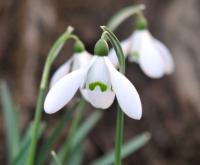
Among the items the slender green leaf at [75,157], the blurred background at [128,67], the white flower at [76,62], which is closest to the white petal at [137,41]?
the white flower at [76,62]

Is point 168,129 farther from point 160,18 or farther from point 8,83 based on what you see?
point 8,83

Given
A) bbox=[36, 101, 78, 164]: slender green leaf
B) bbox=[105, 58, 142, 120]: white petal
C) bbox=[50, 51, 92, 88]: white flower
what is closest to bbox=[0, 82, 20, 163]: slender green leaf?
bbox=[36, 101, 78, 164]: slender green leaf

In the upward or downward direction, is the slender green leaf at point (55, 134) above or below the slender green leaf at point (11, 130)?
below

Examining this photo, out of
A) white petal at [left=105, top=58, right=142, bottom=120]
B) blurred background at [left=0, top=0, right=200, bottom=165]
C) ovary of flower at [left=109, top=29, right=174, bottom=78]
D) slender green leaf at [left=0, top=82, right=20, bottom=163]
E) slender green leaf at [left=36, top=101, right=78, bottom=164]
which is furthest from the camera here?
blurred background at [left=0, top=0, right=200, bottom=165]

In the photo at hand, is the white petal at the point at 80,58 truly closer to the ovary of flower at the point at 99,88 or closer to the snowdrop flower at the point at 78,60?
the snowdrop flower at the point at 78,60

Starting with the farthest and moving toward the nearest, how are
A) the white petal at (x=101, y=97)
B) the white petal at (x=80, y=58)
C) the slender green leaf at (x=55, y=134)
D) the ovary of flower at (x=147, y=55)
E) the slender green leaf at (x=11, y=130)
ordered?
the slender green leaf at (x=11, y=130)
the slender green leaf at (x=55, y=134)
the ovary of flower at (x=147, y=55)
the white petal at (x=80, y=58)
the white petal at (x=101, y=97)

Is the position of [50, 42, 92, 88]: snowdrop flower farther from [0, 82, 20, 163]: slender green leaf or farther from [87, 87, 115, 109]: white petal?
[0, 82, 20, 163]: slender green leaf

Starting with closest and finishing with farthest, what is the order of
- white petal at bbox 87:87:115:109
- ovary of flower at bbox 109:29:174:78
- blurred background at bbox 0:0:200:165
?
white petal at bbox 87:87:115:109 < ovary of flower at bbox 109:29:174:78 < blurred background at bbox 0:0:200:165

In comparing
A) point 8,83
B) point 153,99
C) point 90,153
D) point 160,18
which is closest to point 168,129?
point 153,99
